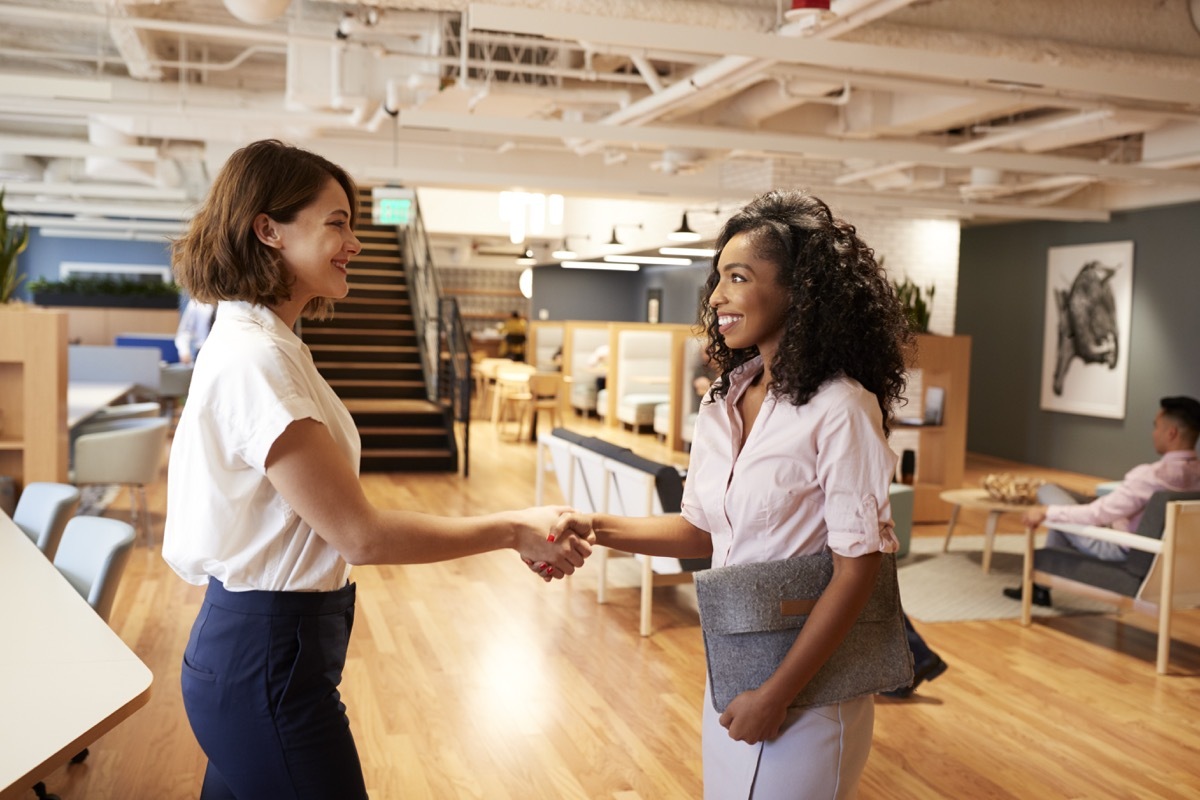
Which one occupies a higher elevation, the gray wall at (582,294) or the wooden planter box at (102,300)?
the gray wall at (582,294)

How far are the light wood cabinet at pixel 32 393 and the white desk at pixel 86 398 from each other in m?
0.87

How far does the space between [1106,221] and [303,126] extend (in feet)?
27.3

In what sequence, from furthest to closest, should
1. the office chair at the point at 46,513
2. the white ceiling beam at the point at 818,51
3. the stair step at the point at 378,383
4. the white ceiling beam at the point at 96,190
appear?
the white ceiling beam at the point at 96,190 → the stair step at the point at 378,383 → the white ceiling beam at the point at 818,51 → the office chair at the point at 46,513

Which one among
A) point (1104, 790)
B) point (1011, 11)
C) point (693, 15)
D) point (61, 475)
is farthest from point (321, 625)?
point (1011, 11)

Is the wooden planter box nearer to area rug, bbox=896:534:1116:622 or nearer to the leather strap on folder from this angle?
area rug, bbox=896:534:1116:622

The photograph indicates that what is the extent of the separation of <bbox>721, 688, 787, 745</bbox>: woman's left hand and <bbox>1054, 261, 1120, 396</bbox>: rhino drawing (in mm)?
11177

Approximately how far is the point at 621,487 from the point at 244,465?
438 cm

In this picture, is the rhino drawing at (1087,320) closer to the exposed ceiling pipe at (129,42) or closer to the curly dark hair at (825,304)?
the exposed ceiling pipe at (129,42)

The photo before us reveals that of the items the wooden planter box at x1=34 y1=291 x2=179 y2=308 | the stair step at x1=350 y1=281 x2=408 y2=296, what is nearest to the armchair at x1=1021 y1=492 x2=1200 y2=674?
the stair step at x1=350 y1=281 x2=408 y2=296

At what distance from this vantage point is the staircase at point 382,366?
11.0m

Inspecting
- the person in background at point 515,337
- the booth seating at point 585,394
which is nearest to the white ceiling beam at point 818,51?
the booth seating at point 585,394

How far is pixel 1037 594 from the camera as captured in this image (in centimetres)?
644

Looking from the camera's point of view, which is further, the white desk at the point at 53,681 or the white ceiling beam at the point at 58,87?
the white ceiling beam at the point at 58,87

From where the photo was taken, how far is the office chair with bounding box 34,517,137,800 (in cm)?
302
